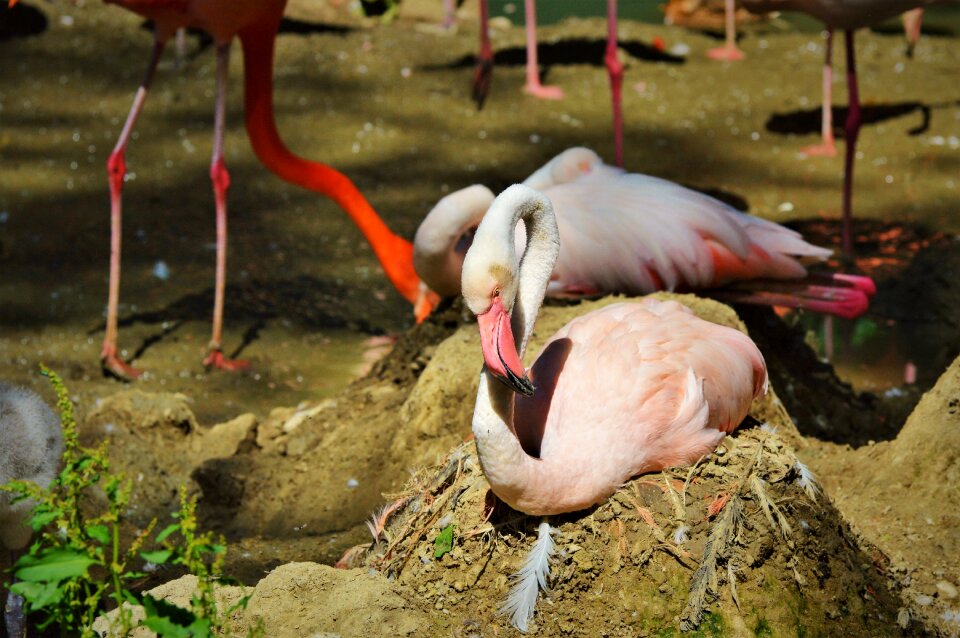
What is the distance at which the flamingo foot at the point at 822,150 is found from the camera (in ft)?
25.4

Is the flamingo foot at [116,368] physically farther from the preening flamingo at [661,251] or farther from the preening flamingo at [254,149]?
the preening flamingo at [661,251]

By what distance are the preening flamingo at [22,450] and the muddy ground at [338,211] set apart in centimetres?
60

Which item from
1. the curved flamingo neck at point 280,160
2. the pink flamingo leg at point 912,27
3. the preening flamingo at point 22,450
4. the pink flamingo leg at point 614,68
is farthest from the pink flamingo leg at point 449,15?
the preening flamingo at point 22,450

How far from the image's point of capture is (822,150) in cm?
776

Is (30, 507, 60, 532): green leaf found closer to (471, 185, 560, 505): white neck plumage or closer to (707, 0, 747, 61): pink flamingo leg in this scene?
(471, 185, 560, 505): white neck plumage

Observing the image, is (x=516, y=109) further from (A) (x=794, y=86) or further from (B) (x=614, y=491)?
(B) (x=614, y=491)

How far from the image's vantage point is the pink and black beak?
2.35 m

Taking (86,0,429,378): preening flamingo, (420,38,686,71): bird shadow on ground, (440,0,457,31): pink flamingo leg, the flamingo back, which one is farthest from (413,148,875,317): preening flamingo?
(440,0,457,31): pink flamingo leg

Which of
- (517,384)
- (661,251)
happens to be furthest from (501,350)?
(661,251)

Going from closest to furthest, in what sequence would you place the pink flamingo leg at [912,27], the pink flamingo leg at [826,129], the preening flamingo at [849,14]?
the preening flamingo at [849,14] → the pink flamingo leg at [826,129] → the pink flamingo leg at [912,27]

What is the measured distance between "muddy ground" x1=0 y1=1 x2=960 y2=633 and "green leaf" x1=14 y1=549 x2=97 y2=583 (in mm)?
1284

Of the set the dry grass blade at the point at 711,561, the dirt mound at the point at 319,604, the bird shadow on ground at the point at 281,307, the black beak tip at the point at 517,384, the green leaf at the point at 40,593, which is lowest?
the bird shadow on ground at the point at 281,307

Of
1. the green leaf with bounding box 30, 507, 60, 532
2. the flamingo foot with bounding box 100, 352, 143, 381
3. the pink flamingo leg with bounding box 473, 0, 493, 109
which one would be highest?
the green leaf with bounding box 30, 507, 60, 532

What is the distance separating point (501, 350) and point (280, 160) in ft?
10.3
